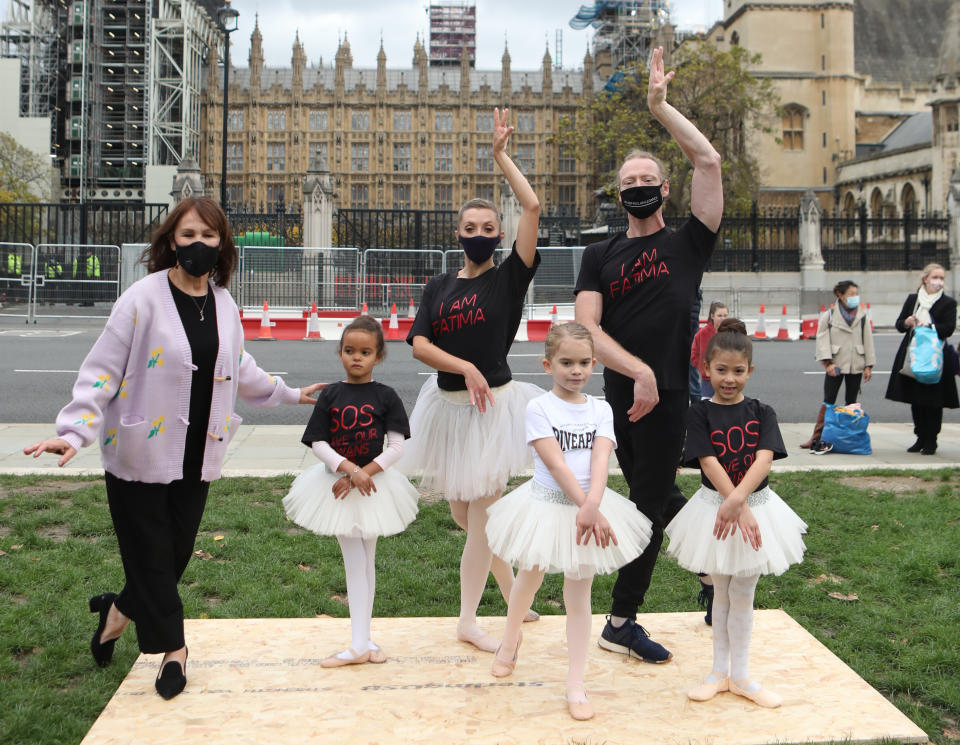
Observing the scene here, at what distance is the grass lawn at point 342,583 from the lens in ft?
12.7

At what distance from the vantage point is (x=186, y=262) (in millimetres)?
3617

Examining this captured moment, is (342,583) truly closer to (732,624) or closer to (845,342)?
(732,624)

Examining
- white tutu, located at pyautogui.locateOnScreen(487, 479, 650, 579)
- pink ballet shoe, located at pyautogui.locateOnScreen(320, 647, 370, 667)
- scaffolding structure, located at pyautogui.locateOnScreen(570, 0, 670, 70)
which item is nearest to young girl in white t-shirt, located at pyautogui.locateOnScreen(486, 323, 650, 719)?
white tutu, located at pyautogui.locateOnScreen(487, 479, 650, 579)

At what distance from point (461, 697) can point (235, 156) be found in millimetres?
85614

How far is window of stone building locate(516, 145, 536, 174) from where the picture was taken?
280 feet

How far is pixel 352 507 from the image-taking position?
386 centimetres

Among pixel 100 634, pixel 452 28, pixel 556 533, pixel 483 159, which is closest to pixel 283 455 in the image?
pixel 100 634

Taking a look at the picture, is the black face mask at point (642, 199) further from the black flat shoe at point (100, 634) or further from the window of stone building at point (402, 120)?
the window of stone building at point (402, 120)

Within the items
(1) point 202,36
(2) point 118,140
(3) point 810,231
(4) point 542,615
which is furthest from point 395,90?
(4) point 542,615

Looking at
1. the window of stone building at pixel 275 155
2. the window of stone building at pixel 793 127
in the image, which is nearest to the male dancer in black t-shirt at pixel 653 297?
the window of stone building at pixel 793 127

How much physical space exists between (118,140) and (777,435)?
65.3 metres

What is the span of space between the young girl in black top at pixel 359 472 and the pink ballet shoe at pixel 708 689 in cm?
127

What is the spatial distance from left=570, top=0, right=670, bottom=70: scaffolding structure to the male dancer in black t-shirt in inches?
2563

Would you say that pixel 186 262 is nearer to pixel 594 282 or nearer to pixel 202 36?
pixel 594 282
